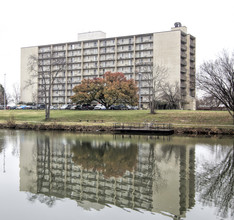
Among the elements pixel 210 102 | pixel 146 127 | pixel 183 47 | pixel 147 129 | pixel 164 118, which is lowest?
pixel 147 129

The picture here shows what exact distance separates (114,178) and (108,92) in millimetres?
55765

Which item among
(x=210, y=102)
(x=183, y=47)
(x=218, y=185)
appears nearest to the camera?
(x=218, y=185)

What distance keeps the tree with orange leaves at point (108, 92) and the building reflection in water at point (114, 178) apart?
46096 mm

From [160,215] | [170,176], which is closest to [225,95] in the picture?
[170,176]

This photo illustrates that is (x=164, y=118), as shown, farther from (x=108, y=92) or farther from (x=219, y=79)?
(x=108, y=92)

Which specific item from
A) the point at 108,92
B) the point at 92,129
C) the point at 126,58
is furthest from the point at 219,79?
the point at 126,58

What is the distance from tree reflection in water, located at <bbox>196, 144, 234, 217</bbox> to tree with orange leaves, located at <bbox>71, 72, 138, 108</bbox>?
2019 inches

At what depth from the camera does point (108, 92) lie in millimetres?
71688

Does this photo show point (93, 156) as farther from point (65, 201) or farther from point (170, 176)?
point (65, 201)

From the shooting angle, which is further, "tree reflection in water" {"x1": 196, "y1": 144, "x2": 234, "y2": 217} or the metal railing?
the metal railing

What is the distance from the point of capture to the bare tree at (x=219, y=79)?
152 ft

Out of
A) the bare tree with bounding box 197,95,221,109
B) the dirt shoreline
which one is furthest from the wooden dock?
the bare tree with bounding box 197,95,221,109

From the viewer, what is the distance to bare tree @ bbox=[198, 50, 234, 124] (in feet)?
152

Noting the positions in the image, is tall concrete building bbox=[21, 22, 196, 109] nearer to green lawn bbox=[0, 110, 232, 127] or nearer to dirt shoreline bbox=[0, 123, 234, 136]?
green lawn bbox=[0, 110, 232, 127]
